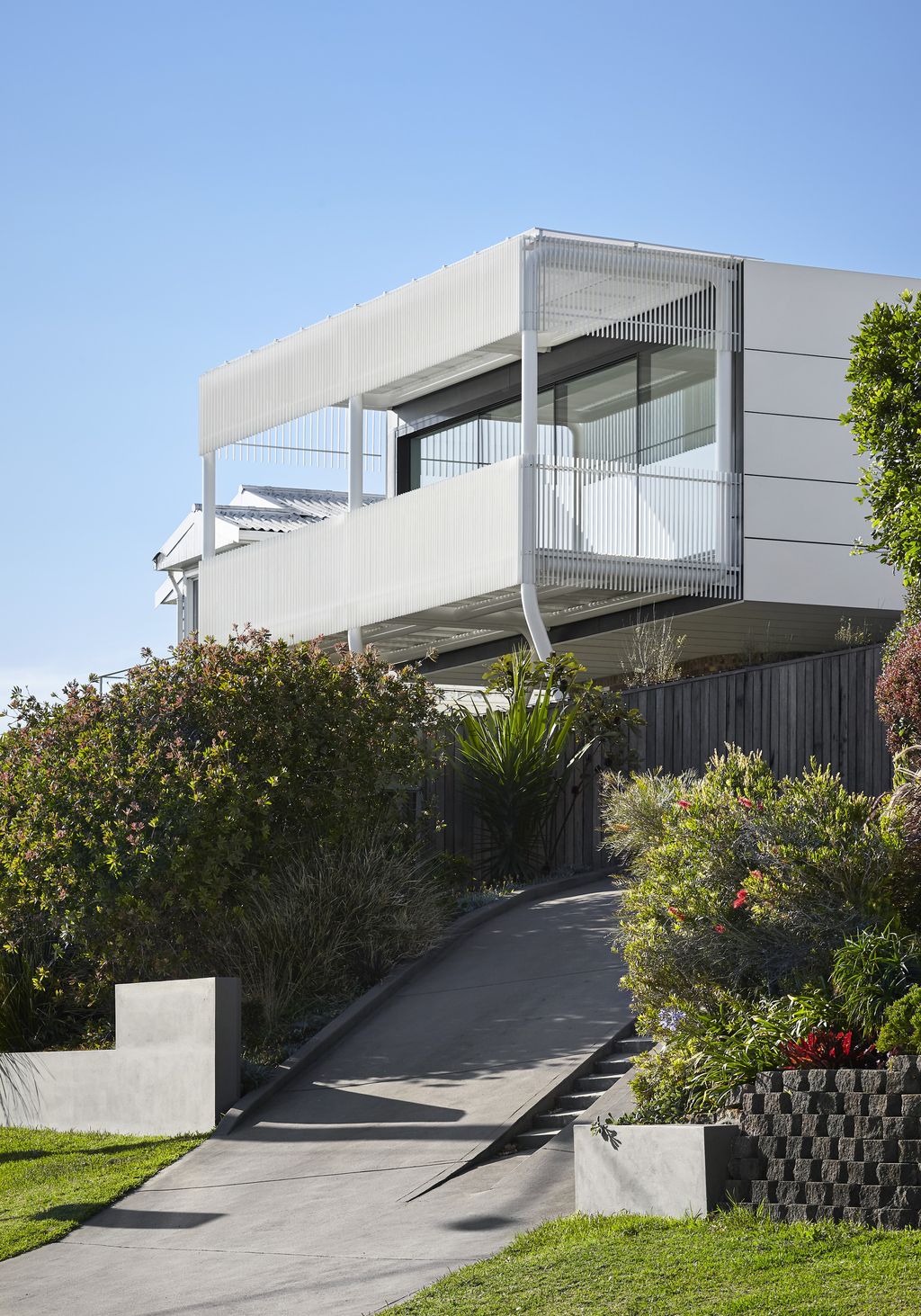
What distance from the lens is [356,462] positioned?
24781 millimetres

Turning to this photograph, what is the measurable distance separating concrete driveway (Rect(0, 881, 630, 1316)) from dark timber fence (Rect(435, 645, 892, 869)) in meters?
3.07

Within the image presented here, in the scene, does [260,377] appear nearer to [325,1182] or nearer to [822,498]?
[822,498]

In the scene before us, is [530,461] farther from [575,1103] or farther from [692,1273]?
[692,1273]

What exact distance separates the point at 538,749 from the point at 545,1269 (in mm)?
10207

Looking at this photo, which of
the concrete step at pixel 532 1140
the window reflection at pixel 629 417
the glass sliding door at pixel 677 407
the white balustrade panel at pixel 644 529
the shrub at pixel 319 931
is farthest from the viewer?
the window reflection at pixel 629 417

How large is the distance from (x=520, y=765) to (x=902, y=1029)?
9.57m

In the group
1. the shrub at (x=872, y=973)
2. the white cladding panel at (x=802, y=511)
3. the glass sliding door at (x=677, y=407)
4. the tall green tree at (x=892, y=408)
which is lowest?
the shrub at (x=872, y=973)

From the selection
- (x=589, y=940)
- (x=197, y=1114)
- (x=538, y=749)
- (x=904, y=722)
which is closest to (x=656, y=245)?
(x=538, y=749)

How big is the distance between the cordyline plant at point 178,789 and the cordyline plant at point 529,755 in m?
1.51

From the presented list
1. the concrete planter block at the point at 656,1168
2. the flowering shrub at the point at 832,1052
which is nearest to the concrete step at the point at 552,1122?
the concrete planter block at the point at 656,1168

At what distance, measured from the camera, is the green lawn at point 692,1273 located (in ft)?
24.1

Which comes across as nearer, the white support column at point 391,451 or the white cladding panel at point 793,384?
the white cladding panel at point 793,384

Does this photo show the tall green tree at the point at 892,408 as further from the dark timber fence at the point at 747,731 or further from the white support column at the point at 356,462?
the white support column at the point at 356,462

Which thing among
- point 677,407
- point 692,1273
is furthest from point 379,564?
point 692,1273
